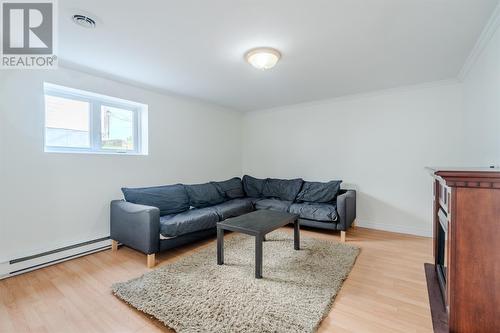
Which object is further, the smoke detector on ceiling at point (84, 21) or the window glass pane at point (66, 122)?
the window glass pane at point (66, 122)

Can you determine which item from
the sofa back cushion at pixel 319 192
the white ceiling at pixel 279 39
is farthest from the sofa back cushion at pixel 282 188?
the white ceiling at pixel 279 39

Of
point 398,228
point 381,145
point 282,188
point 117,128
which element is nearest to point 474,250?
point 398,228

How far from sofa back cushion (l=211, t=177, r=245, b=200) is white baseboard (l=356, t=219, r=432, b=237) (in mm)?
2178

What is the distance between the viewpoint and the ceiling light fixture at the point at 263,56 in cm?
225

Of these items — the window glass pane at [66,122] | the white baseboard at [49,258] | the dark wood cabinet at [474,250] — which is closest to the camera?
the dark wood cabinet at [474,250]

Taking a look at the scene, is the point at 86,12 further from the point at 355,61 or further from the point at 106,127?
the point at 355,61

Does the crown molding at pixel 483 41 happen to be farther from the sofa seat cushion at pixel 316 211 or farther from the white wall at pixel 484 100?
the sofa seat cushion at pixel 316 211

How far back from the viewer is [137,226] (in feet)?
8.37

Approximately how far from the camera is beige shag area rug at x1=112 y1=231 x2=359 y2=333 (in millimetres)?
1582

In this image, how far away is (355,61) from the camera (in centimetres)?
253

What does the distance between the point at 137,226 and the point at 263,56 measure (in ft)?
7.44

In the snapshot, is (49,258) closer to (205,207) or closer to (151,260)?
(151,260)

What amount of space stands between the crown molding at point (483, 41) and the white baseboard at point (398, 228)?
2166 mm

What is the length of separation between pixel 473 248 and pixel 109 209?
3592mm
